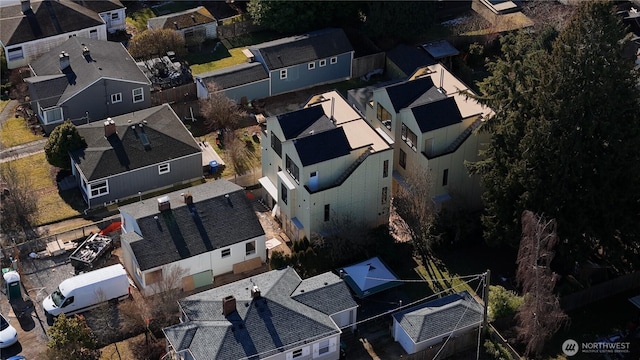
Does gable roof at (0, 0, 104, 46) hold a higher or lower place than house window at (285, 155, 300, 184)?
higher

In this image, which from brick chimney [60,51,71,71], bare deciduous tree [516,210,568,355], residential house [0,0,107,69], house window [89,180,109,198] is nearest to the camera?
bare deciduous tree [516,210,568,355]

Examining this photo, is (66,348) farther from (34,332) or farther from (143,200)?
(143,200)

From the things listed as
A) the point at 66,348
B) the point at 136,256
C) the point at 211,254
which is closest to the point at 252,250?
the point at 211,254

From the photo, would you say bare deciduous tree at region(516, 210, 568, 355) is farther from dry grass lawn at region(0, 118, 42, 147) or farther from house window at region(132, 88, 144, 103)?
dry grass lawn at region(0, 118, 42, 147)

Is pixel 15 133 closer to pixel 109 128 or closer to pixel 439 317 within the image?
pixel 109 128

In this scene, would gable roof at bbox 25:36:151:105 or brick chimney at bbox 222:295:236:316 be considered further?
gable roof at bbox 25:36:151:105

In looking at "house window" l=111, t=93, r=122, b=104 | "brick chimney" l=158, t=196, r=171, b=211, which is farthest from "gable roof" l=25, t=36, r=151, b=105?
"brick chimney" l=158, t=196, r=171, b=211
